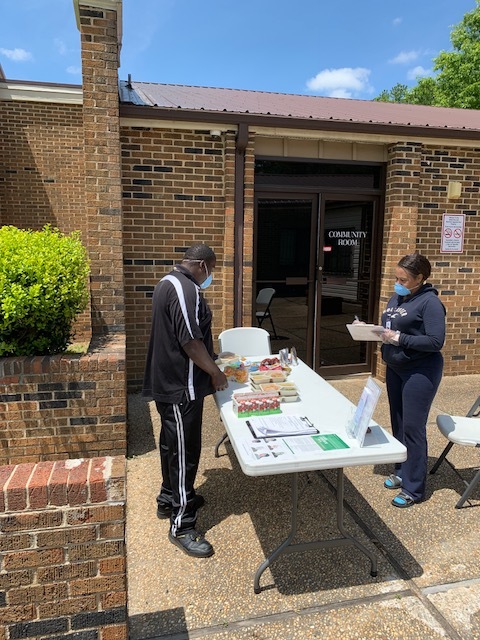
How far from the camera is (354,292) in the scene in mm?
6637

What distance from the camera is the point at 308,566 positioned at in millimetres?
2830

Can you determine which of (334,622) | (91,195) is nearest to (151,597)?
(334,622)

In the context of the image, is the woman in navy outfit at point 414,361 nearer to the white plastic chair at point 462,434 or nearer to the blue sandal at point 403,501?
the blue sandal at point 403,501

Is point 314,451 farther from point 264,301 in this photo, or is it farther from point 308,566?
point 264,301

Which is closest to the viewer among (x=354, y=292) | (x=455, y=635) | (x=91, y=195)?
(x=455, y=635)

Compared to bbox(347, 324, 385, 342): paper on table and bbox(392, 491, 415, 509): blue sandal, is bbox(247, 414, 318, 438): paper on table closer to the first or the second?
bbox(347, 324, 385, 342): paper on table

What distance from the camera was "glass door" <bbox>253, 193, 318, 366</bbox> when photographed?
607 cm

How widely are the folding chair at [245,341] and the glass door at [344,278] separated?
6.27 ft

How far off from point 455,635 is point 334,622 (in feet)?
1.95

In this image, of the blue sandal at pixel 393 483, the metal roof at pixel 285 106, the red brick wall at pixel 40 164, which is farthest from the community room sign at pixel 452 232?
the red brick wall at pixel 40 164

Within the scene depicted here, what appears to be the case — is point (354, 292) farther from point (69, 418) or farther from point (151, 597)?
point (151, 597)

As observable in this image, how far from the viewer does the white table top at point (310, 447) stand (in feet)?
7.70

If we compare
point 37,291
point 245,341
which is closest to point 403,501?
point 245,341

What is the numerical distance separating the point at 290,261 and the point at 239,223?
3.08ft
